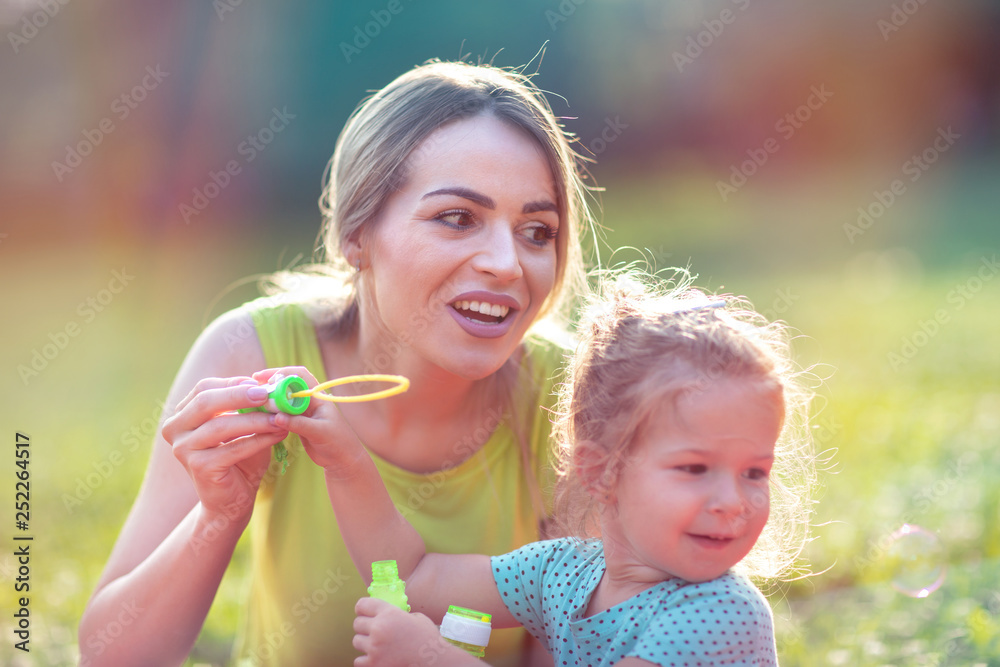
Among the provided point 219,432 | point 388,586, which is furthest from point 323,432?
point 388,586

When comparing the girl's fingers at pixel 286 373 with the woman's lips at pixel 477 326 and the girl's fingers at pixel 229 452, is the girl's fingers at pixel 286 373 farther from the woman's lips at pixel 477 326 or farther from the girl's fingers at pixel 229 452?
the woman's lips at pixel 477 326

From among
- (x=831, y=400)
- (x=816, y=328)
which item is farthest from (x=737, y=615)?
(x=816, y=328)

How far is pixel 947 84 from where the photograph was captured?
1400 cm

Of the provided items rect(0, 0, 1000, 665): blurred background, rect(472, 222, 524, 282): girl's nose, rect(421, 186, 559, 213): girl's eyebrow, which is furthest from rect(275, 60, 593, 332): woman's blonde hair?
rect(0, 0, 1000, 665): blurred background

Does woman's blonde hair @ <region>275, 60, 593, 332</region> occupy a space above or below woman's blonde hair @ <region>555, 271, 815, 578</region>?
above

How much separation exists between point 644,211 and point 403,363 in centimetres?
1036

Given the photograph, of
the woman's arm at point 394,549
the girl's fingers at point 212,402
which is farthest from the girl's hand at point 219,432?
the woman's arm at point 394,549

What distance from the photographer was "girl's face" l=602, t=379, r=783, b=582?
1771mm

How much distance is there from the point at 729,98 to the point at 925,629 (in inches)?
455

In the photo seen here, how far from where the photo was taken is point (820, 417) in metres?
5.44

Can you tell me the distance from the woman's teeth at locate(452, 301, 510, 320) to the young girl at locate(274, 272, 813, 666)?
0.36m

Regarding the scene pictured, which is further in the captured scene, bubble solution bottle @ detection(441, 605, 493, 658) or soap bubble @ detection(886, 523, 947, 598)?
soap bubble @ detection(886, 523, 947, 598)

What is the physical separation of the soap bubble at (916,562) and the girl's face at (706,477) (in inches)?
63.8

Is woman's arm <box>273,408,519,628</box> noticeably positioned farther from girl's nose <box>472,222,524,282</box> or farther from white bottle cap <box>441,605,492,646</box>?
girl's nose <box>472,222,524,282</box>
